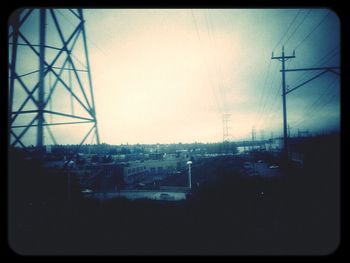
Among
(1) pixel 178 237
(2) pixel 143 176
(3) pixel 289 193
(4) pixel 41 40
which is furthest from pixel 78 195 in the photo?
(2) pixel 143 176

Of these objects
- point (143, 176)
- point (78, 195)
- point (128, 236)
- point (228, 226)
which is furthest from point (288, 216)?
point (143, 176)

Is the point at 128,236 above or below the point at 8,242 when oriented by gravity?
below
